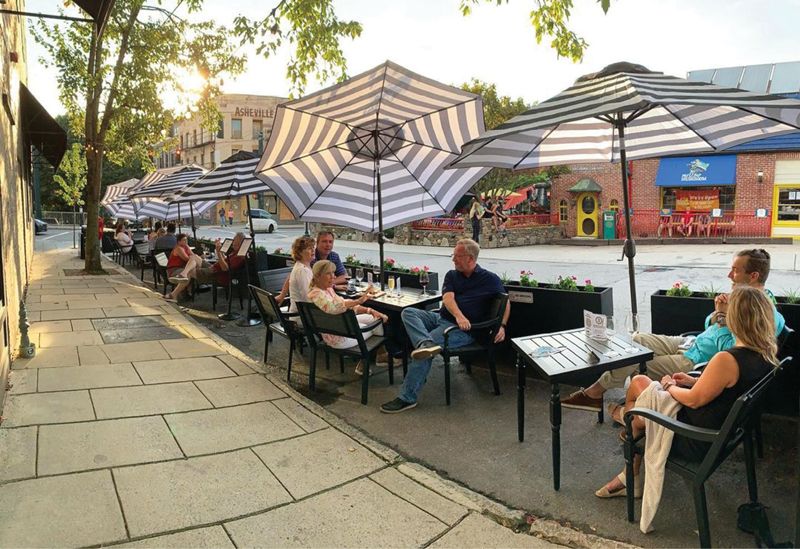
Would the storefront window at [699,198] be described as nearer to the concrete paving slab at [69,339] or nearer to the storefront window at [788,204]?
the storefront window at [788,204]

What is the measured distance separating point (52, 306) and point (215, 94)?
324 inches

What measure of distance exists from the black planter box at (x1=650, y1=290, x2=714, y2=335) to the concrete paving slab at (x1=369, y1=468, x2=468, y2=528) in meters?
2.56

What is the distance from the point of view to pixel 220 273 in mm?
9391

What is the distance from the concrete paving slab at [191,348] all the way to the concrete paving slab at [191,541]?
11.9 ft

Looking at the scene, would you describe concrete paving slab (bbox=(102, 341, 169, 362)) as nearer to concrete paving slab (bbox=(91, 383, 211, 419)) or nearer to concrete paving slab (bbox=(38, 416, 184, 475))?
concrete paving slab (bbox=(91, 383, 211, 419))

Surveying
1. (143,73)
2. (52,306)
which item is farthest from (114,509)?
(143,73)

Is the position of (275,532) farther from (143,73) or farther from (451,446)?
(143,73)

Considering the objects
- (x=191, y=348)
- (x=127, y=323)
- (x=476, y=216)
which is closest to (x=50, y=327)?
(x=127, y=323)

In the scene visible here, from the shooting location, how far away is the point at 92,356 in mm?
6055

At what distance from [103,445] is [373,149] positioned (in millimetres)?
4207

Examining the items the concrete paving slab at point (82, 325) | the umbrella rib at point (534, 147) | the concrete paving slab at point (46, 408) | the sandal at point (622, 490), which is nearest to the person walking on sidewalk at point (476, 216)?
the concrete paving slab at point (82, 325)

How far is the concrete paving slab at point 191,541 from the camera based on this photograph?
274cm

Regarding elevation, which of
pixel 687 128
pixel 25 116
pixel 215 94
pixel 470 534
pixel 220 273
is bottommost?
pixel 470 534

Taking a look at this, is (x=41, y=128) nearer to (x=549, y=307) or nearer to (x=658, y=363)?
(x=549, y=307)
